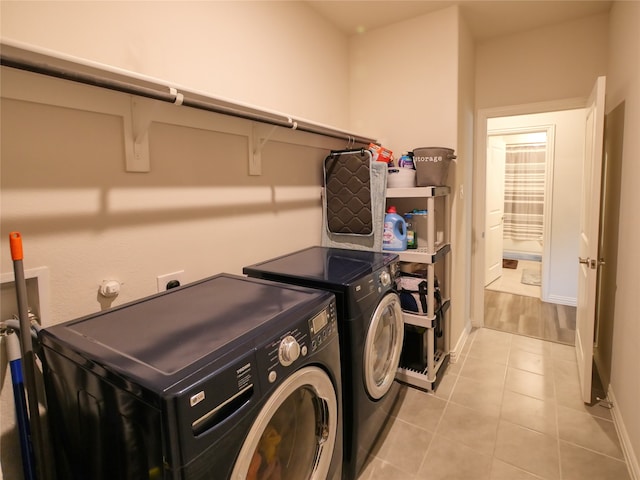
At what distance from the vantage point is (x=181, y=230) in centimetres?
148

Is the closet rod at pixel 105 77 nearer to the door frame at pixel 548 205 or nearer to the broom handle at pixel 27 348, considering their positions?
the broom handle at pixel 27 348

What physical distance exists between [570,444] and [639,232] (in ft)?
3.68

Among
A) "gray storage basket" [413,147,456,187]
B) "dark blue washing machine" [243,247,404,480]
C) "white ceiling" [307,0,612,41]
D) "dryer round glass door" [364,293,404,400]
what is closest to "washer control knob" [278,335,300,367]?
"dark blue washing machine" [243,247,404,480]

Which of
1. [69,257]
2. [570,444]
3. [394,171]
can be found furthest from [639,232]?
[69,257]

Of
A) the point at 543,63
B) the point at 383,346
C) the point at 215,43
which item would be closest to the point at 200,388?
the point at 383,346

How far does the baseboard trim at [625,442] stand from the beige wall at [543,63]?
Answer: 7.27ft

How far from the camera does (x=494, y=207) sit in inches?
184

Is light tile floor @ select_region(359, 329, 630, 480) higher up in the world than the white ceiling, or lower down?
lower down

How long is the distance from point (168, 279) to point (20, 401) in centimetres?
59

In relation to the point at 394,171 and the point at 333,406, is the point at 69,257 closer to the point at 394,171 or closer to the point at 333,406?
the point at 333,406

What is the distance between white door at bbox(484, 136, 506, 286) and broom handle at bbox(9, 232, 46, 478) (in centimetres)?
447

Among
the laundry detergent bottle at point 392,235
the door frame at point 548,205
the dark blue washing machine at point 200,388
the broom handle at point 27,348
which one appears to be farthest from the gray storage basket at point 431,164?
the door frame at point 548,205

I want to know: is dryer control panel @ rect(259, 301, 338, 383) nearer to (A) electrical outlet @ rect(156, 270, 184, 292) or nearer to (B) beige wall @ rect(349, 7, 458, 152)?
(A) electrical outlet @ rect(156, 270, 184, 292)

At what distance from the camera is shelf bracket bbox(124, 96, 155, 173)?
1251mm
